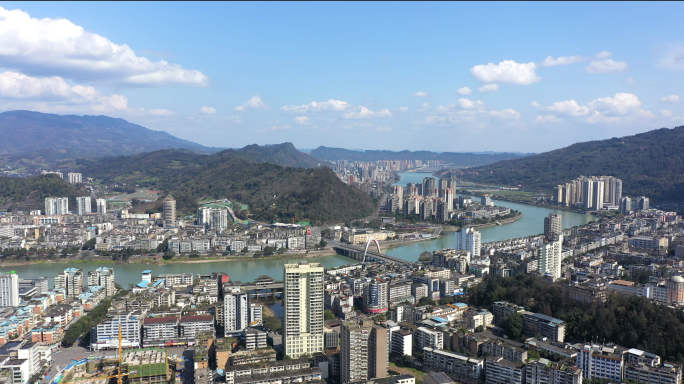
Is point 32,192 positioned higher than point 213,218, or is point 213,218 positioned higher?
point 32,192

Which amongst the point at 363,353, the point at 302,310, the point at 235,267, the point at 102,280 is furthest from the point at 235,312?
the point at 235,267

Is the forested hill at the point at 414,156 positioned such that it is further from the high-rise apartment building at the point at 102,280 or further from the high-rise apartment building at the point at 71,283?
the high-rise apartment building at the point at 71,283

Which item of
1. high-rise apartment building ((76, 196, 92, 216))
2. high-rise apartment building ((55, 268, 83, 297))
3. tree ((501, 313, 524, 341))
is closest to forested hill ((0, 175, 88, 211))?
high-rise apartment building ((76, 196, 92, 216))

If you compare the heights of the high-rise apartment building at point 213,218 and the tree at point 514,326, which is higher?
the high-rise apartment building at point 213,218

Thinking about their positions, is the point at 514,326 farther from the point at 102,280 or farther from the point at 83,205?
the point at 83,205

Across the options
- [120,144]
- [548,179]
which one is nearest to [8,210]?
[548,179]

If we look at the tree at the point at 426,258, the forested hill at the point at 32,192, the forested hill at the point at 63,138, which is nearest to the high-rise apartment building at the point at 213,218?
the forested hill at the point at 32,192

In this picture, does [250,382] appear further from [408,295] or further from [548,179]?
[548,179]
